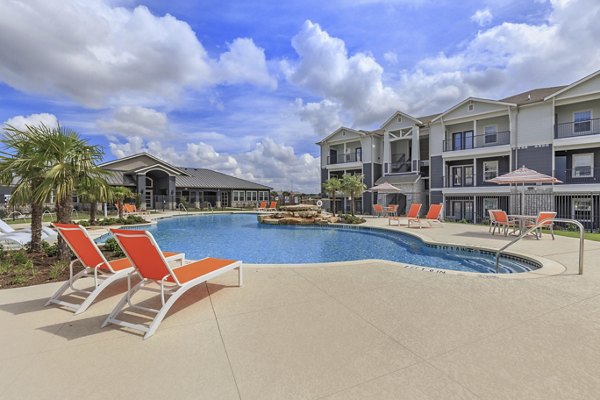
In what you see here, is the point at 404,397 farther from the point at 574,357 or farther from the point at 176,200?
the point at 176,200

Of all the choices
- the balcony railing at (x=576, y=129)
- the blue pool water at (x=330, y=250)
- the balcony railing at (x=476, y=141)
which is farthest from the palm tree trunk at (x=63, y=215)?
the balcony railing at (x=576, y=129)

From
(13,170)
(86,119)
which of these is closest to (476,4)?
(13,170)

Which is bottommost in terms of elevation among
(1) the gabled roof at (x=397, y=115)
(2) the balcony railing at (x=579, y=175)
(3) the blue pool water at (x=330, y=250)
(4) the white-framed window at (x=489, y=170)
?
(3) the blue pool water at (x=330, y=250)

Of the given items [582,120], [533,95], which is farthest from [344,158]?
[582,120]

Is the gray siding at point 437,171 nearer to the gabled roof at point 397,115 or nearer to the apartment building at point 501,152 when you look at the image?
the apartment building at point 501,152

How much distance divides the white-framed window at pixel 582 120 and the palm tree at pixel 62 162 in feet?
80.2

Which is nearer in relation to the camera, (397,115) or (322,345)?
(322,345)

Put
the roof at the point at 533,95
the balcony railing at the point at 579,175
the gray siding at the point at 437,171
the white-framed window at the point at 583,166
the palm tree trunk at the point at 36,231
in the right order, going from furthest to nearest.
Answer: the gray siding at the point at 437,171 < the roof at the point at 533,95 < the white-framed window at the point at 583,166 < the balcony railing at the point at 579,175 < the palm tree trunk at the point at 36,231

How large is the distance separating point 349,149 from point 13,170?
89.2ft

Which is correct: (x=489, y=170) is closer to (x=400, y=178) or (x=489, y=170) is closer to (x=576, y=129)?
(x=576, y=129)

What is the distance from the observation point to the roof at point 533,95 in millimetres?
19197

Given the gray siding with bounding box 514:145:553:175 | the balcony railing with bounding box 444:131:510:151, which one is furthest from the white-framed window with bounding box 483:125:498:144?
the gray siding with bounding box 514:145:553:175

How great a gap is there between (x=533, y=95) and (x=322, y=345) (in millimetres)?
25959

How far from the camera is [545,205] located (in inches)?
687
